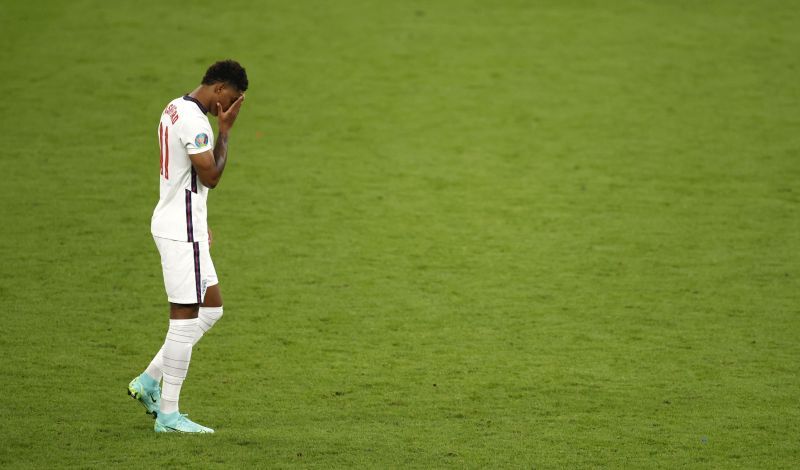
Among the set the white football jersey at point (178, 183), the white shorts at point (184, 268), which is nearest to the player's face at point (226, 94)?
the white football jersey at point (178, 183)

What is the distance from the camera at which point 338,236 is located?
7617 mm

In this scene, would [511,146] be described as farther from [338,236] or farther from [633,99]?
[338,236]

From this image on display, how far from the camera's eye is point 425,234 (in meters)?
7.77

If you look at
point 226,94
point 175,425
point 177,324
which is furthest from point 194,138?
point 175,425

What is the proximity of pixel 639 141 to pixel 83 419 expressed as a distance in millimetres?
6103

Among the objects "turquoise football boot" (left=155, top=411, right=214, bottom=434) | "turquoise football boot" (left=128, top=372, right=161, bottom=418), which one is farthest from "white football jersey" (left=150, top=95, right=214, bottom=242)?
"turquoise football boot" (left=155, top=411, right=214, bottom=434)

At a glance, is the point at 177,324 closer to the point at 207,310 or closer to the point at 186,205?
the point at 207,310

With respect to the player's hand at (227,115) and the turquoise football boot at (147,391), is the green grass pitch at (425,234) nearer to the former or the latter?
the turquoise football boot at (147,391)

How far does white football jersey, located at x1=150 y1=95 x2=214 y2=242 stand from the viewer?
429cm

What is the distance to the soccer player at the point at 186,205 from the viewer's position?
4.27 m

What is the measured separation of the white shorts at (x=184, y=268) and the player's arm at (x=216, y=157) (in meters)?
0.29

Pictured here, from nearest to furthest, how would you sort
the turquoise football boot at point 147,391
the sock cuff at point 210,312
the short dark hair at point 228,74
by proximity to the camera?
1. the short dark hair at point 228,74
2. the turquoise football boot at point 147,391
3. the sock cuff at point 210,312

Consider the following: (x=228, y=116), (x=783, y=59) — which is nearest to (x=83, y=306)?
(x=228, y=116)

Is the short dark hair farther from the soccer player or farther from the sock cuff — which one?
the sock cuff
